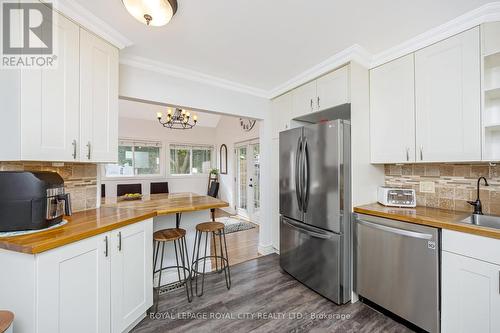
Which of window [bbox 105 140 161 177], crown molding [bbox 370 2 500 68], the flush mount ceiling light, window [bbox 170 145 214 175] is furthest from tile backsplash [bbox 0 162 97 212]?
window [bbox 170 145 214 175]

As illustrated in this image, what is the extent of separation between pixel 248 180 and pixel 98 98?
12.8 feet

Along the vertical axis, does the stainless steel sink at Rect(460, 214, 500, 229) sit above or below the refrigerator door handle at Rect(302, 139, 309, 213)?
below

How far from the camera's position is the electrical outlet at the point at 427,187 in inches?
79.9

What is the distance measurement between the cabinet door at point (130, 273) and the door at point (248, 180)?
3281 millimetres

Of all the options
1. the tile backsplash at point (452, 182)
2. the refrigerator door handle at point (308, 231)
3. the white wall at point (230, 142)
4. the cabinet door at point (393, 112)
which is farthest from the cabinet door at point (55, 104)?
the white wall at point (230, 142)

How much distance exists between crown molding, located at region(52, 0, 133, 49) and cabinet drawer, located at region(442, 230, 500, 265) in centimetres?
304

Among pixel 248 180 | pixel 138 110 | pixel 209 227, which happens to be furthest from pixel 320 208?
pixel 138 110

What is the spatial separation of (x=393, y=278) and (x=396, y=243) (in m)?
0.30

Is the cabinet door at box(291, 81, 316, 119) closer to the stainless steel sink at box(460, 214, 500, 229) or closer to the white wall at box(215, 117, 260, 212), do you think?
the stainless steel sink at box(460, 214, 500, 229)

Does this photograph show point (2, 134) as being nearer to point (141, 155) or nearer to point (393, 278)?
point (393, 278)

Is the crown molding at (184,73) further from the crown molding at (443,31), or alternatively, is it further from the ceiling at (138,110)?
the ceiling at (138,110)

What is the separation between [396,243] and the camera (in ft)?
5.59

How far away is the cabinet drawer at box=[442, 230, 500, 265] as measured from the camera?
1280mm

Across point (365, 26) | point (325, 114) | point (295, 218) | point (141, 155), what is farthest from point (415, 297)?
point (141, 155)
